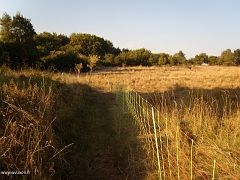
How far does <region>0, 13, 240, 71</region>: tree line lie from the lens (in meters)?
18.0

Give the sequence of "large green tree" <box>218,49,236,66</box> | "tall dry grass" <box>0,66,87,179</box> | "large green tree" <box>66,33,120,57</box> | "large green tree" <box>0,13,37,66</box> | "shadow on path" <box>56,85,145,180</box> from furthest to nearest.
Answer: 1. "large green tree" <box>218,49,236,66</box>
2. "large green tree" <box>66,33,120,57</box>
3. "large green tree" <box>0,13,37,66</box>
4. "shadow on path" <box>56,85,145,180</box>
5. "tall dry grass" <box>0,66,87,179</box>

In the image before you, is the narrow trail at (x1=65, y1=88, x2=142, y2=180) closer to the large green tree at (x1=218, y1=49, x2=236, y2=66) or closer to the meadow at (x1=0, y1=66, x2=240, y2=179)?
the meadow at (x1=0, y1=66, x2=240, y2=179)

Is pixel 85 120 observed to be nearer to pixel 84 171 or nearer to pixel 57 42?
pixel 84 171

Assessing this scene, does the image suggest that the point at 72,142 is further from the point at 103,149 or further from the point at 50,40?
the point at 50,40

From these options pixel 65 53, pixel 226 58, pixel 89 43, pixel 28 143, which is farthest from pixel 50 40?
pixel 226 58

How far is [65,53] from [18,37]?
5.16 metres

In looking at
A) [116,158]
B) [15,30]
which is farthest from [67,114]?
[15,30]

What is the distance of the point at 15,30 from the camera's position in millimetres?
19547

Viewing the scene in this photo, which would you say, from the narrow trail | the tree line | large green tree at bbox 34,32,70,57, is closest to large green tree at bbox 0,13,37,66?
the tree line

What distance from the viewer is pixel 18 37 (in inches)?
757

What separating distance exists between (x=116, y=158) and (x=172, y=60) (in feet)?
131

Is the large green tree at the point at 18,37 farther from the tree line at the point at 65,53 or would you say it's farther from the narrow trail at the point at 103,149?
the narrow trail at the point at 103,149

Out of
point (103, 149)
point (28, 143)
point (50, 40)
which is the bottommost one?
point (103, 149)

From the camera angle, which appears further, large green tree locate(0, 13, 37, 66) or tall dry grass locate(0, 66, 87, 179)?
large green tree locate(0, 13, 37, 66)
